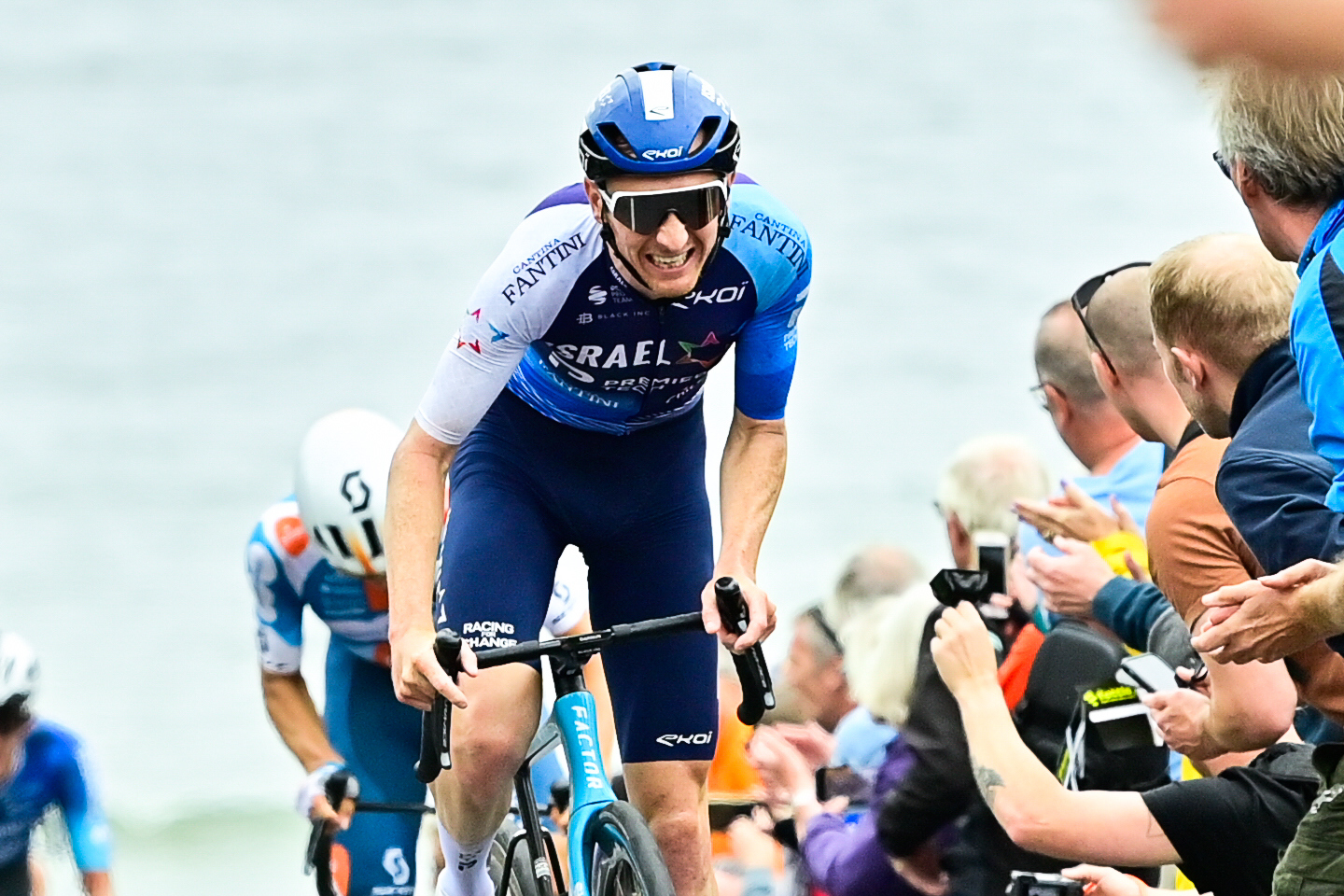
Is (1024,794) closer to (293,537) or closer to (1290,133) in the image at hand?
(1290,133)

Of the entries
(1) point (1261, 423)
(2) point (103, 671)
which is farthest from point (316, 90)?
(1) point (1261, 423)

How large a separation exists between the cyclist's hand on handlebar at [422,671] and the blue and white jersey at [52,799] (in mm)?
2956

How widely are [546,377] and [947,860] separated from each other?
151 centimetres

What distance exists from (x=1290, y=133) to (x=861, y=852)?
2235 mm

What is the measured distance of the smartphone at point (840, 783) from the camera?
17.3ft

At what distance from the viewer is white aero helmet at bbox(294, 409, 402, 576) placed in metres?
6.63

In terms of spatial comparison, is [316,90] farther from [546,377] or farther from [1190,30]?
[1190,30]

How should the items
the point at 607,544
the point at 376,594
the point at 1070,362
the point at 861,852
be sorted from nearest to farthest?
1. the point at 861,852
2. the point at 607,544
3. the point at 1070,362
4. the point at 376,594

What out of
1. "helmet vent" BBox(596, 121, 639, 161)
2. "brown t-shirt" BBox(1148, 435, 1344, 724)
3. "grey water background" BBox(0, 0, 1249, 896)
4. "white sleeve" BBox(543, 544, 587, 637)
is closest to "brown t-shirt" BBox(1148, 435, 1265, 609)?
"brown t-shirt" BBox(1148, 435, 1344, 724)

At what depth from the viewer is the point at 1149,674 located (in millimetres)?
4109

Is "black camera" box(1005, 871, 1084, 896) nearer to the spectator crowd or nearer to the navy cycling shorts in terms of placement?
the spectator crowd

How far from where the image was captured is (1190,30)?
197cm

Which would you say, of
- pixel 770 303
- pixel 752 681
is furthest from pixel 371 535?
pixel 752 681

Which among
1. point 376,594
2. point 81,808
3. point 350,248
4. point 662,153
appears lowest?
point 81,808
